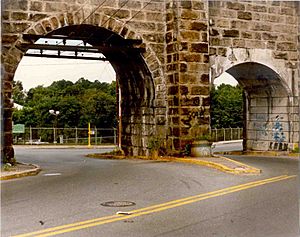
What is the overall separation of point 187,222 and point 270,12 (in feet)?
44.1

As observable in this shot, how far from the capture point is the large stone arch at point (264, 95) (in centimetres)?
1848

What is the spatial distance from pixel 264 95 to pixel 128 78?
18.1ft

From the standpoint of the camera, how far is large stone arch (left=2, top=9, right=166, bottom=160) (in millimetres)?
14656

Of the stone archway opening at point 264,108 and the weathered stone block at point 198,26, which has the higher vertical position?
the weathered stone block at point 198,26

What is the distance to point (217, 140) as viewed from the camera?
144 ft

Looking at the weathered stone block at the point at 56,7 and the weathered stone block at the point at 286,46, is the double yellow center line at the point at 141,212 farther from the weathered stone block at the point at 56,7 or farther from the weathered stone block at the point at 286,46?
the weathered stone block at the point at 286,46

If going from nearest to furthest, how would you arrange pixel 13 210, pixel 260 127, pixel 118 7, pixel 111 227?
pixel 111 227
pixel 13 210
pixel 118 7
pixel 260 127

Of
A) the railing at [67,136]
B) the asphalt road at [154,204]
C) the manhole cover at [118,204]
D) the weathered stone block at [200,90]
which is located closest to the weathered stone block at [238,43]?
the weathered stone block at [200,90]

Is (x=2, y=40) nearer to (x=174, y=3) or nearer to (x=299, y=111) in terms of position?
(x=174, y=3)

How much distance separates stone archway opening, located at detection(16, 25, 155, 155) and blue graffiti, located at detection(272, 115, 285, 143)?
5471mm

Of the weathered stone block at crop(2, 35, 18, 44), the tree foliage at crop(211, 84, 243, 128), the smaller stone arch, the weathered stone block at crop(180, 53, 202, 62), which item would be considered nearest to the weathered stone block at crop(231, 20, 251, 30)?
the smaller stone arch

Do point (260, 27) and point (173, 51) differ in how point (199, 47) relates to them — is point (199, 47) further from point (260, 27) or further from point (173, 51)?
point (260, 27)

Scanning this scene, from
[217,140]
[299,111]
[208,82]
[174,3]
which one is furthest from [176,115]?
[217,140]

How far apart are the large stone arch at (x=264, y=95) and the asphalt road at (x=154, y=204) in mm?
6300
